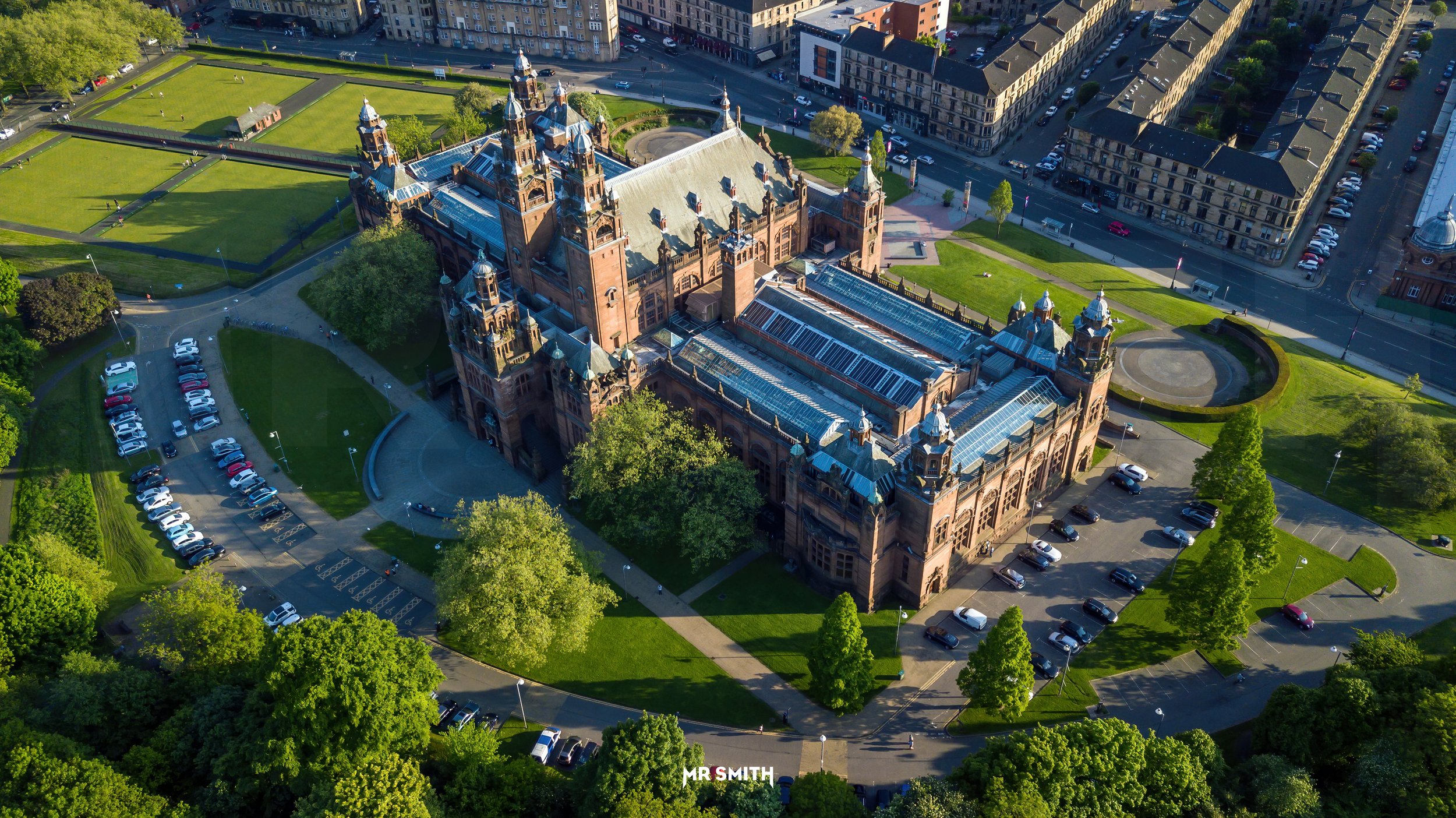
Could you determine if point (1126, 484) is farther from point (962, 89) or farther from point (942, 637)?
point (962, 89)

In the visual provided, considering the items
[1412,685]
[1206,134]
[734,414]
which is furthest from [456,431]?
[1206,134]

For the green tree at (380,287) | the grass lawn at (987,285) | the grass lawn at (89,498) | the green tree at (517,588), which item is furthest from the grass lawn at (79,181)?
the grass lawn at (987,285)

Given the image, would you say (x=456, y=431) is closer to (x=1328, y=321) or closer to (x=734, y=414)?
(x=734, y=414)

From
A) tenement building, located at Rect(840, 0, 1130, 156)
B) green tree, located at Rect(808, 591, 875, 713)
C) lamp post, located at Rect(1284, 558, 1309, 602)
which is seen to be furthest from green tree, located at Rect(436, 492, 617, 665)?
tenement building, located at Rect(840, 0, 1130, 156)

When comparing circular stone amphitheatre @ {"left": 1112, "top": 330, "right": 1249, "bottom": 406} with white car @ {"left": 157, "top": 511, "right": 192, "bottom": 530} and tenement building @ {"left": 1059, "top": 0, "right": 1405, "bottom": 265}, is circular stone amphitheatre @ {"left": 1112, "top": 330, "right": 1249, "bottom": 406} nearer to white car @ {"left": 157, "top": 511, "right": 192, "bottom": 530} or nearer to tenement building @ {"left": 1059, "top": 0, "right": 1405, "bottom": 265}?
tenement building @ {"left": 1059, "top": 0, "right": 1405, "bottom": 265}

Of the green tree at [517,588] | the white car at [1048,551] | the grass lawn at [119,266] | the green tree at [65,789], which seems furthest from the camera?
the grass lawn at [119,266]

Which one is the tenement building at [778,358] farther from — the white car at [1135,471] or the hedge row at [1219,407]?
the hedge row at [1219,407]
